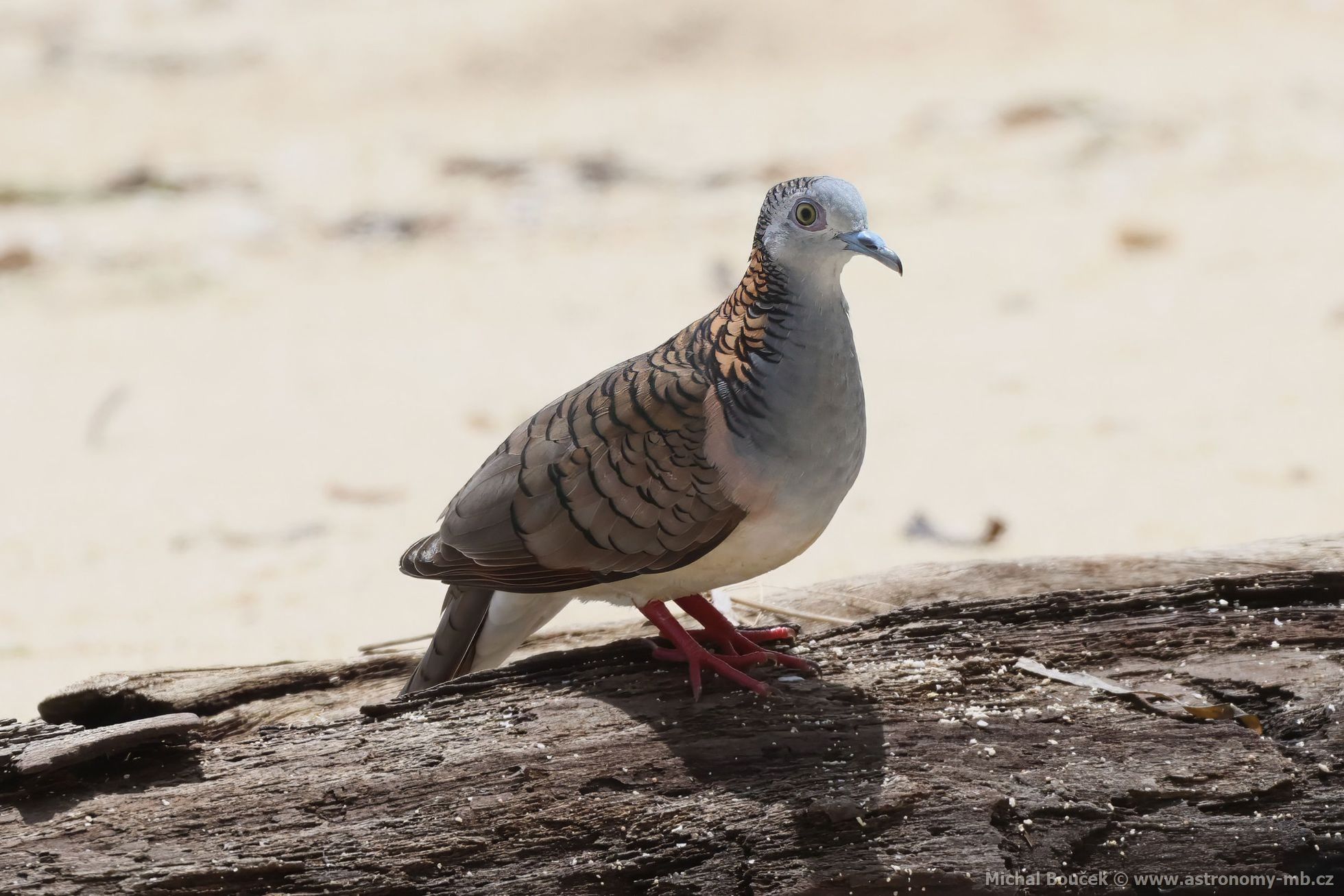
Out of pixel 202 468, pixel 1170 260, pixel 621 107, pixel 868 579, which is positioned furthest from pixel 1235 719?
pixel 621 107

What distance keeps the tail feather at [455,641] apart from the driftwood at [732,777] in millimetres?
240

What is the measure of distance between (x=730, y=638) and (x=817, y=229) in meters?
1.06

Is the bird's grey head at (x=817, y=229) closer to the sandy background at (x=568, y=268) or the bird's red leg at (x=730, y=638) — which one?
the bird's red leg at (x=730, y=638)

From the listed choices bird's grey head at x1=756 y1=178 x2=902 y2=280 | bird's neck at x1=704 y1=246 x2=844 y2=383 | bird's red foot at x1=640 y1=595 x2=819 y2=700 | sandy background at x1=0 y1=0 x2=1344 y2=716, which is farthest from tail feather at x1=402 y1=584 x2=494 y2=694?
sandy background at x1=0 y1=0 x2=1344 y2=716

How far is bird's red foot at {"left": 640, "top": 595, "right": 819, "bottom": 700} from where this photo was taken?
133 inches

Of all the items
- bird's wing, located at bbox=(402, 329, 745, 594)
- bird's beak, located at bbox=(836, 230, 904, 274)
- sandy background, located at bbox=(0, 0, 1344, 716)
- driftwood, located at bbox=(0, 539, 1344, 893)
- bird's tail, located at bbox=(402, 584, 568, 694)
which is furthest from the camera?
sandy background, located at bbox=(0, 0, 1344, 716)

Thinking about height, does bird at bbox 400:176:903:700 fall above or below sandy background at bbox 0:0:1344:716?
below

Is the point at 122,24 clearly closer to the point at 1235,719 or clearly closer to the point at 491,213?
the point at 491,213

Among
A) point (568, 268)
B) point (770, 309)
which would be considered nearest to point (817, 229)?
point (770, 309)

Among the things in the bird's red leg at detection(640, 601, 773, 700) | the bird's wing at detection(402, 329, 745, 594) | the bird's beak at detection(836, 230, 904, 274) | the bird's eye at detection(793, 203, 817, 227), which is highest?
the bird's eye at detection(793, 203, 817, 227)

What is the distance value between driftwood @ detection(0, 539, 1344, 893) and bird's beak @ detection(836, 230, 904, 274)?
993 mm

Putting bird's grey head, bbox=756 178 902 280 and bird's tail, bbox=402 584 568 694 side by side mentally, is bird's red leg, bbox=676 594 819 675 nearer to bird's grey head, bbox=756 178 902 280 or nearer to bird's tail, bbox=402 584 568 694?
bird's tail, bbox=402 584 568 694

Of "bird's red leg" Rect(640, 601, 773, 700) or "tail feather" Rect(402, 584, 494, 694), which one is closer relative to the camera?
"bird's red leg" Rect(640, 601, 773, 700)

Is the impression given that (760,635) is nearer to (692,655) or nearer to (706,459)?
(692,655)
